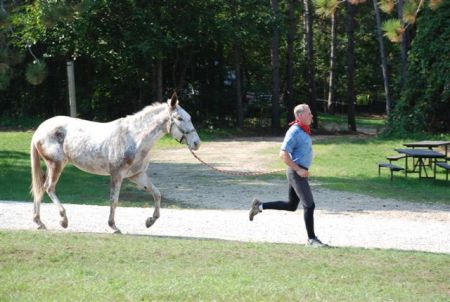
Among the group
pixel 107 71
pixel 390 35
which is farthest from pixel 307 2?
pixel 390 35

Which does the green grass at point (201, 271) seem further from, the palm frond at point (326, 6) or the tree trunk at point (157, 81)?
the tree trunk at point (157, 81)

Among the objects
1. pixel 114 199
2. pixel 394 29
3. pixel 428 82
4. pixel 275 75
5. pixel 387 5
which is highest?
pixel 387 5

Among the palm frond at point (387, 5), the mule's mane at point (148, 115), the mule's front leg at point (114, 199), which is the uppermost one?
the palm frond at point (387, 5)

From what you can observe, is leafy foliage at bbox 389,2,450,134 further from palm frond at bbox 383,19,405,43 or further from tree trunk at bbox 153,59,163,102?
palm frond at bbox 383,19,405,43

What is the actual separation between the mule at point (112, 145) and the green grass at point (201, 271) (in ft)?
3.69

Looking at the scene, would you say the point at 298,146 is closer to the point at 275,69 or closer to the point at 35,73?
the point at 35,73

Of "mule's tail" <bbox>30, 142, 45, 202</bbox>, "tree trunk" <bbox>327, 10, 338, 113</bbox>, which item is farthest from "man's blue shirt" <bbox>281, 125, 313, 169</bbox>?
"tree trunk" <bbox>327, 10, 338, 113</bbox>

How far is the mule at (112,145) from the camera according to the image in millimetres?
11164

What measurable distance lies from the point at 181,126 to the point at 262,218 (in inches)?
115

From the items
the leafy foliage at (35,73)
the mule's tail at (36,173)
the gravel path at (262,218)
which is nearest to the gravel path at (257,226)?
the gravel path at (262,218)

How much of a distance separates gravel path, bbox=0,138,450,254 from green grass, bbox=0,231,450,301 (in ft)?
3.89

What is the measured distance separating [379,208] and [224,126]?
23187 mm

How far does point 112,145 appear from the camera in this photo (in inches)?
444

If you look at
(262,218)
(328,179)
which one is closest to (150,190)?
(262,218)
